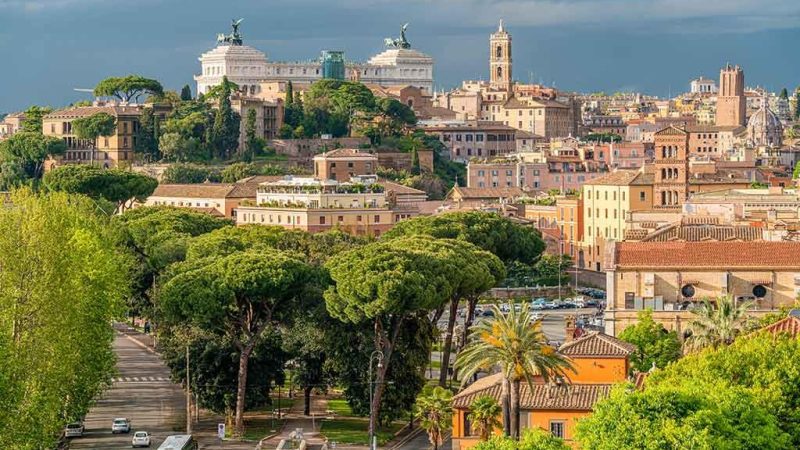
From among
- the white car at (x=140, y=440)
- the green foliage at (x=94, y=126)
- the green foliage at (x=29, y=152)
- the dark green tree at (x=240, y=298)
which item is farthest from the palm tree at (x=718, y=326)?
the green foliage at (x=94, y=126)

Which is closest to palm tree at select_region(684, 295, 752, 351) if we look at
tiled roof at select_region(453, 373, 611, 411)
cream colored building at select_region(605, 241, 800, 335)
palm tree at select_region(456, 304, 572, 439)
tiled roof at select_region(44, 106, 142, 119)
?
tiled roof at select_region(453, 373, 611, 411)

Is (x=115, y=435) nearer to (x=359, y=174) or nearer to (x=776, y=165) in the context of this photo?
(x=359, y=174)

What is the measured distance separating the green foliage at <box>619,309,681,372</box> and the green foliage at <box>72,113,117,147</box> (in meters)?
95.7

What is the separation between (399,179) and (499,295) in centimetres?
4293

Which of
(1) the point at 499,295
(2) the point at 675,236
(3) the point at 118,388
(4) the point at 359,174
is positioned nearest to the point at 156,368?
(3) the point at 118,388

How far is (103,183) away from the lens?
12688cm

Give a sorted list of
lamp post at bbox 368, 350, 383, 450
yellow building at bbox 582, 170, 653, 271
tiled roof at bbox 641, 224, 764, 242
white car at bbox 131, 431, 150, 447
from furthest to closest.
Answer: yellow building at bbox 582, 170, 653, 271 < tiled roof at bbox 641, 224, 764, 242 < lamp post at bbox 368, 350, 383, 450 < white car at bbox 131, 431, 150, 447

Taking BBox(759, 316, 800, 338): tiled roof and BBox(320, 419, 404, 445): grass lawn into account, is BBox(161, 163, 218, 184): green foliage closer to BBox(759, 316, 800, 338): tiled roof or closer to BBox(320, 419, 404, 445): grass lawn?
BBox(320, 419, 404, 445): grass lawn

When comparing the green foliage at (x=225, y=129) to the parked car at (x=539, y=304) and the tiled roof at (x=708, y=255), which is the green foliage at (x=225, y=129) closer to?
the parked car at (x=539, y=304)

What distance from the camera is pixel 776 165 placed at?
170375 mm

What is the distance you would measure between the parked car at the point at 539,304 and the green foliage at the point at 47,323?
39.1m

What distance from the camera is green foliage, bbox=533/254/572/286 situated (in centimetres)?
11469

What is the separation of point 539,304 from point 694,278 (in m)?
40.1

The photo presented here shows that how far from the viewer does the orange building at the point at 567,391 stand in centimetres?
5344
